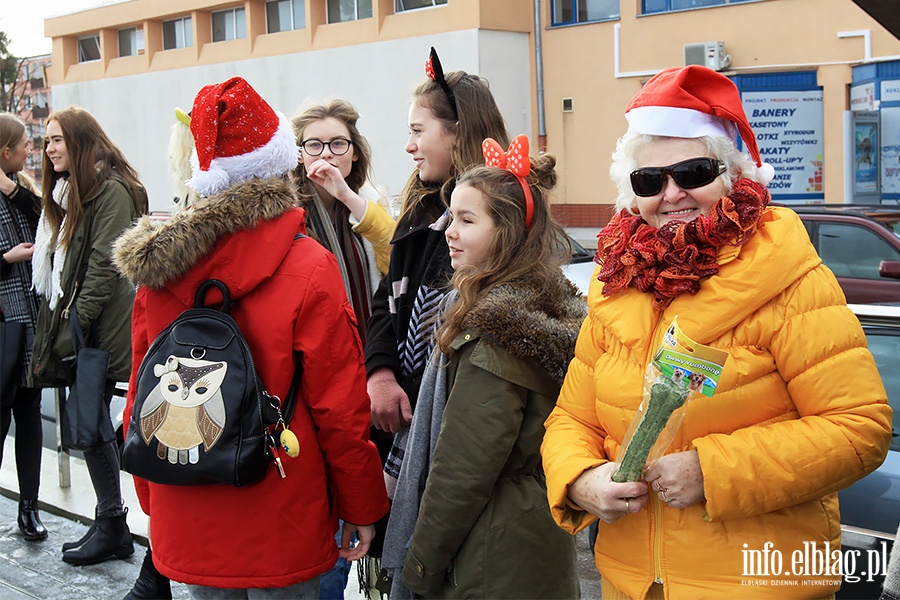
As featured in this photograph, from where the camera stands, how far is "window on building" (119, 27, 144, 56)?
2962 cm

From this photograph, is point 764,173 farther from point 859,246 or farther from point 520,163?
point 859,246

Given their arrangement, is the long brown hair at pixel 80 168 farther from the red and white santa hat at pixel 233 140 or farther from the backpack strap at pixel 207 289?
the backpack strap at pixel 207 289

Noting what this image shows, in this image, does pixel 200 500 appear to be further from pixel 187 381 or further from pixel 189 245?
pixel 189 245

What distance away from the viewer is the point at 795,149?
58.1 ft

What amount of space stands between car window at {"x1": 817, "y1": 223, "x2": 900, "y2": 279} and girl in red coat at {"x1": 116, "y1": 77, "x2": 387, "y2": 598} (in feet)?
25.3

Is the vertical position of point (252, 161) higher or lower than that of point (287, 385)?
higher

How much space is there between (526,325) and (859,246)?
7.91 metres

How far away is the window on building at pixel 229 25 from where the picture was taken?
1043 inches

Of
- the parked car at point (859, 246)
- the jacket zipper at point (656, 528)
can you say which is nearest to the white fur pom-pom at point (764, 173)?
the jacket zipper at point (656, 528)

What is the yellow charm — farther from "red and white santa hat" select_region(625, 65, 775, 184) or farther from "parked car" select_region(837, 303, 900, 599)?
"parked car" select_region(837, 303, 900, 599)

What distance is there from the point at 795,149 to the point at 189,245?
17.1m

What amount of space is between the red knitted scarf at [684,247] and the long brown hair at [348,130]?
1.87 m

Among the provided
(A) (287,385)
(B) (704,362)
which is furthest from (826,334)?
(A) (287,385)

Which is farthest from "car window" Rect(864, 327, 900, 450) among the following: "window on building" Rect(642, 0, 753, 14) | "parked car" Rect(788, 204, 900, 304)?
"window on building" Rect(642, 0, 753, 14)
